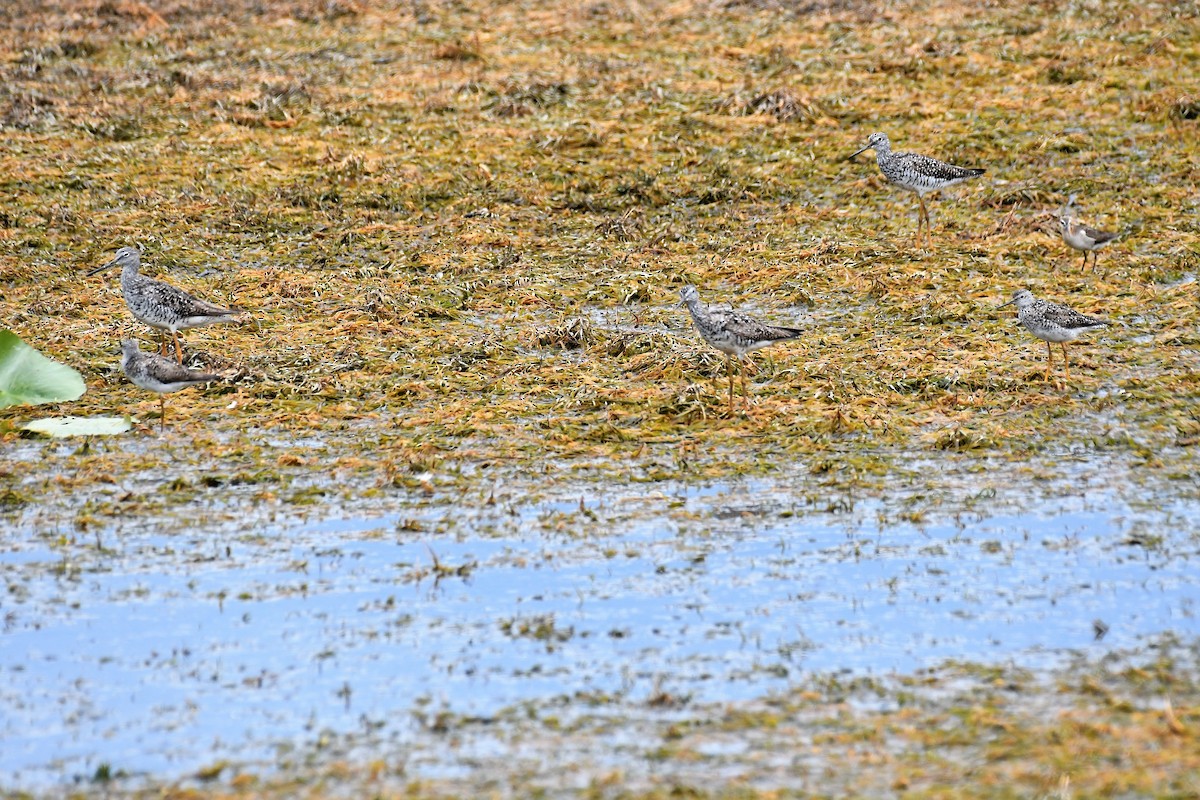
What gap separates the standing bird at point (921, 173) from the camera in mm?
15109

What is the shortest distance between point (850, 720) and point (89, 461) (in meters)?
6.11

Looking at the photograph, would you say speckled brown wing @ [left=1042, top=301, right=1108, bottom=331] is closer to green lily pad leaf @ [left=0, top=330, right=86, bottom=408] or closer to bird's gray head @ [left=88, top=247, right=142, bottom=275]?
green lily pad leaf @ [left=0, top=330, right=86, bottom=408]

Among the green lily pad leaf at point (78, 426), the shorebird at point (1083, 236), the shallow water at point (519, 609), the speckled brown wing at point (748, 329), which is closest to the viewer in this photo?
the shallow water at point (519, 609)

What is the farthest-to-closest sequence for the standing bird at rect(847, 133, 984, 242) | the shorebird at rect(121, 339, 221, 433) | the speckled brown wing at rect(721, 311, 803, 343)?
the standing bird at rect(847, 133, 984, 242)
the speckled brown wing at rect(721, 311, 803, 343)
the shorebird at rect(121, 339, 221, 433)

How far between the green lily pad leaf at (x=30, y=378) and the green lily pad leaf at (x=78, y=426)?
0.76ft

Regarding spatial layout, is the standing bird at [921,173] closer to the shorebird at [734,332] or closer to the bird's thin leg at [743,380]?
the bird's thin leg at [743,380]

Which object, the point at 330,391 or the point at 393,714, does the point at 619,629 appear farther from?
the point at 330,391

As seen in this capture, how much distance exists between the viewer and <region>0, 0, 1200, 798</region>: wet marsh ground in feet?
23.1

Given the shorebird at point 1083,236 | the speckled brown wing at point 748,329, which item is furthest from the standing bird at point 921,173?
the speckled brown wing at point 748,329

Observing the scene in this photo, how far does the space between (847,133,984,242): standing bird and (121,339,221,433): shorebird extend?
7367mm

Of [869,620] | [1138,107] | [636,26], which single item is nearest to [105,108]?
[636,26]

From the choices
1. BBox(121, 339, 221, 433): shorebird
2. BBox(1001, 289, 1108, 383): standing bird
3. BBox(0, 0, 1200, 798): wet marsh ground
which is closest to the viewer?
BBox(0, 0, 1200, 798): wet marsh ground

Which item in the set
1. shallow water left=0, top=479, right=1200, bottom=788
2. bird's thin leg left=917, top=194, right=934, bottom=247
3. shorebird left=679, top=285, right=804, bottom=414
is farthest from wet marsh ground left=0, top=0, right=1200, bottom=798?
shorebird left=679, top=285, right=804, bottom=414

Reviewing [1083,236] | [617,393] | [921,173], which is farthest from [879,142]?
[617,393]
